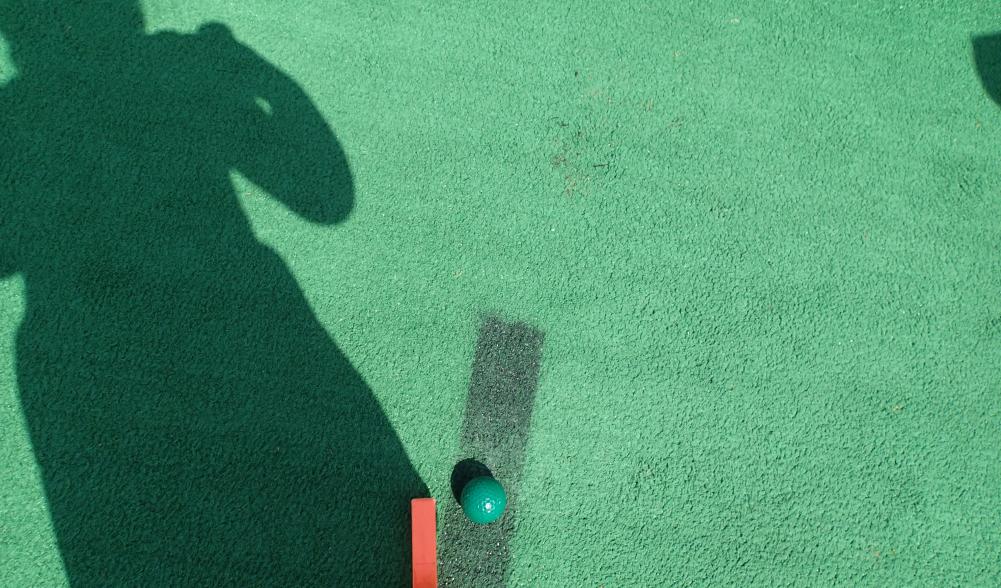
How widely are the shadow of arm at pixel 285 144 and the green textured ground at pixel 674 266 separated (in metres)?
0.05

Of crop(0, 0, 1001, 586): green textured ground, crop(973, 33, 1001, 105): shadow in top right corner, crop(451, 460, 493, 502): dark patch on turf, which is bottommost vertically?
crop(451, 460, 493, 502): dark patch on turf

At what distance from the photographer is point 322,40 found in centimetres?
224

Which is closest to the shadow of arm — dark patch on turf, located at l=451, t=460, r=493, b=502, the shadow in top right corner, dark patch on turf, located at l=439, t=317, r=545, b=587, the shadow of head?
the shadow of head

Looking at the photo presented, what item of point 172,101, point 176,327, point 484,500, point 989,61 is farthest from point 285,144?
point 989,61

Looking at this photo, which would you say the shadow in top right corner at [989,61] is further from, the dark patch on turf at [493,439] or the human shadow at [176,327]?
the human shadow at [176,327]

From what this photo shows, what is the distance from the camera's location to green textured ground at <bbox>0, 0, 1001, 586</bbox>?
6.45 feet

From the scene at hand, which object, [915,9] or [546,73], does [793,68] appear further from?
[546,73]

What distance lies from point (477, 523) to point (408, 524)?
0.70 ft

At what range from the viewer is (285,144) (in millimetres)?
2154

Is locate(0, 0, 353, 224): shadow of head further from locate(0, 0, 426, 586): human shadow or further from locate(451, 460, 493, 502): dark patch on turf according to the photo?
locate(451, 460, 493, 502): dark patch on turf

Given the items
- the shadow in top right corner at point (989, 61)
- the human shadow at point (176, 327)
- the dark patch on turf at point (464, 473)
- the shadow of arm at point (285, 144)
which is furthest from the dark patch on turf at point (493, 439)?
the shadow in top right corner at point (989, 61)

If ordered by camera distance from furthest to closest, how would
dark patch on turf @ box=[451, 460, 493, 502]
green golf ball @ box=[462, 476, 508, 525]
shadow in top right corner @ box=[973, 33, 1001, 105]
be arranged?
shadow in top right corner @ box=[973, 33, 1001, 105] → dark patch on turf @ box=[451, 460, 493, 502] → green golf ball @ box=[462, 476, 508, 525]

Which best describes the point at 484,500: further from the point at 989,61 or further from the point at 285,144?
the point at 989,61

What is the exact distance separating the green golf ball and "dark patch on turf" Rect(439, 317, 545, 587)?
8 cm
